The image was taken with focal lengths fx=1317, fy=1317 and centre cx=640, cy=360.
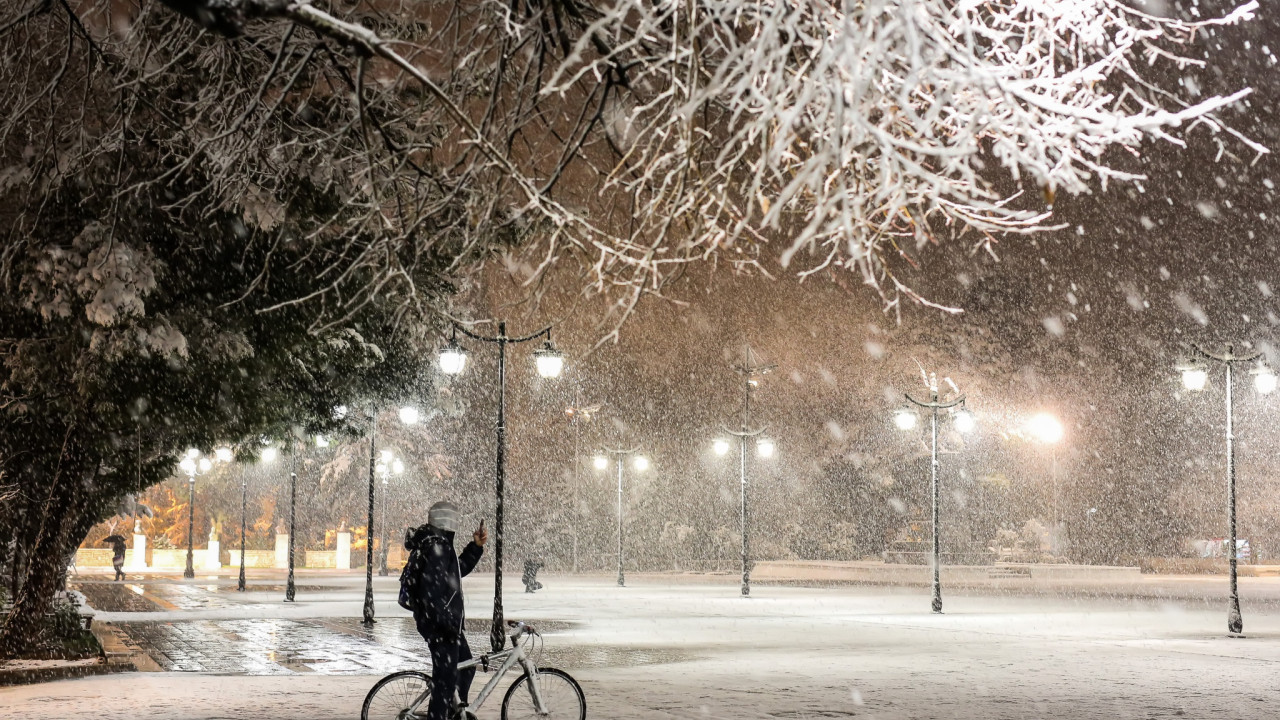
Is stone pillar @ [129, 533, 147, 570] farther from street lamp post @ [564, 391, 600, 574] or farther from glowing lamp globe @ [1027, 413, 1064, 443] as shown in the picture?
glowing lamp globe @ [1027, 413, 1064, 443]

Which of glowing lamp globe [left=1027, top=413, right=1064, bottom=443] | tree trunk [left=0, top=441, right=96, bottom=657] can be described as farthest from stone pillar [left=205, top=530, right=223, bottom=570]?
tree trunk [left=0, top=441, right=96, bottom=657]

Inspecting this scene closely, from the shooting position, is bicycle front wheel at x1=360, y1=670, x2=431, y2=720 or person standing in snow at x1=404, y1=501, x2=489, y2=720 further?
bicycle front wheel at x1=360, y1=670, x2=431, y2=720

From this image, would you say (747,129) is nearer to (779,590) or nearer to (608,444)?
(779,590)

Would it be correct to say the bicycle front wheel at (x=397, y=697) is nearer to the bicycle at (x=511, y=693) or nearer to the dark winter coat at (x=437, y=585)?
the bicycle at (x=511, y=693)

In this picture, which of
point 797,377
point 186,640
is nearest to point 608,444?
point 797,377

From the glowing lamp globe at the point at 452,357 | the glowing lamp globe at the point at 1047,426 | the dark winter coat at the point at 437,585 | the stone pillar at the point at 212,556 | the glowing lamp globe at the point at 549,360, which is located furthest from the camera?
the stone pillar at the point at 212,556

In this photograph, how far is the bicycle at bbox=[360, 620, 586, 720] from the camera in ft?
30.7

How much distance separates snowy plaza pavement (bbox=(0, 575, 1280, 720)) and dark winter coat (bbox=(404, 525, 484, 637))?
164cm

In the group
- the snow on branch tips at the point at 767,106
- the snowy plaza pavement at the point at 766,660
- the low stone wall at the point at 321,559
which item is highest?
the snow on branch tips at the point at 767,106

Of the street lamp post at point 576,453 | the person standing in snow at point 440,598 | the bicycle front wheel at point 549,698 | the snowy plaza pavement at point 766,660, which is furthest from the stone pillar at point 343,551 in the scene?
the person standing in snow at point 440,598

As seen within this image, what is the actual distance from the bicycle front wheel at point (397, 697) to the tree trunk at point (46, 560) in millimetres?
9432

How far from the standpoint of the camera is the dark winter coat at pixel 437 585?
8883 millimetres

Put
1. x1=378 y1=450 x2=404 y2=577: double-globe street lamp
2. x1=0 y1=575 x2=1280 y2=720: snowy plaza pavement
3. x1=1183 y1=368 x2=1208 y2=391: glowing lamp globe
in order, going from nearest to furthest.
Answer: x1=0 y1=575 x2=1280 y2=720: snowy plaza pavement, x1=1183 y1=368 x2=1208 y2=391: glowing lamp globe, x1=378 y1=450 x2=404 y2=577: double-globe street lamp

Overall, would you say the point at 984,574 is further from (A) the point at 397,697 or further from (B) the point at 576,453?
(A) the point at 397,697
